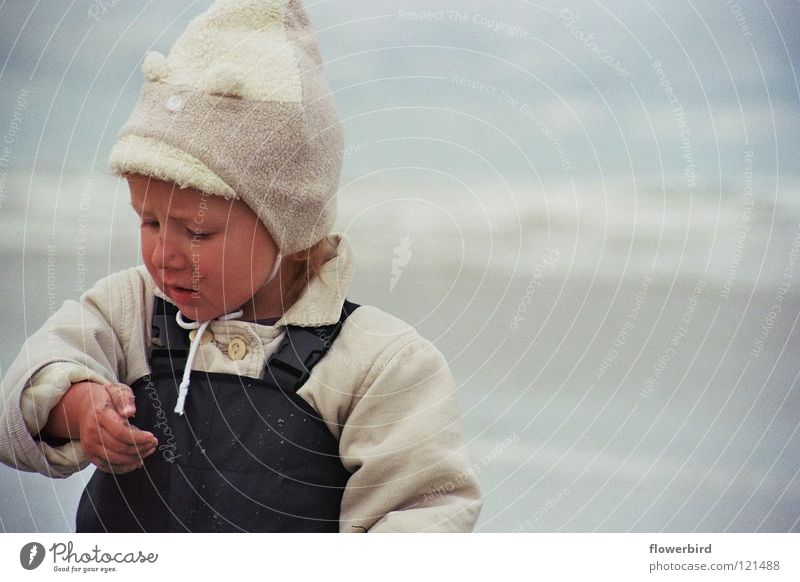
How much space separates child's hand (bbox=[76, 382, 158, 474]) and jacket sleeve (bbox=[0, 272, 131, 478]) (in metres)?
0.01

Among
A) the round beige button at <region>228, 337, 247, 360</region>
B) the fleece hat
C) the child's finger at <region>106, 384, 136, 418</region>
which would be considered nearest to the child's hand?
the child's finger at <region>106, 384, 136, 418</region>

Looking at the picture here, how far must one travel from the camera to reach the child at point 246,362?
102cm

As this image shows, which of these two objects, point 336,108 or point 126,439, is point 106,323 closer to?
point 126,439

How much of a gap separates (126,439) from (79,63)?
40cm

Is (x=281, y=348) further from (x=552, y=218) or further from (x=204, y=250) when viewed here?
(x=552, y=218)

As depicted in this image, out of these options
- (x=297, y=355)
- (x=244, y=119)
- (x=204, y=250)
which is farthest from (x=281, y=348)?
(x=244, y=119)

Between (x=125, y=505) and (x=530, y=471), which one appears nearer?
(x=125, y=505)

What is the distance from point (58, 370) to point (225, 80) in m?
0.31

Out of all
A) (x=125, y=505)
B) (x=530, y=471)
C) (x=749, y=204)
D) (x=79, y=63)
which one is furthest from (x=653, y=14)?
(x=125, y=505)

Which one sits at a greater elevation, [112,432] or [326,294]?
[326,294]

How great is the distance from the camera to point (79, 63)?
116 centimetres

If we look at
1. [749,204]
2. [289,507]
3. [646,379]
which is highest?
[749,204]

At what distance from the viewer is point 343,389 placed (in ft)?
3.46
